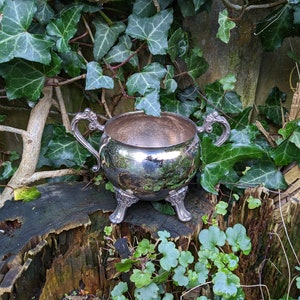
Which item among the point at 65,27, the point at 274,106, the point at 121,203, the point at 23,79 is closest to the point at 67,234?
the point at 121,203

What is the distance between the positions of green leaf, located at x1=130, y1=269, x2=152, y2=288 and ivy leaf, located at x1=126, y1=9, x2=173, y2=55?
0.66 m

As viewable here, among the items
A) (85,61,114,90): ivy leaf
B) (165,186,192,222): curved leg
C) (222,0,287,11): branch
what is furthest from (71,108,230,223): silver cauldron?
(222,0,287,11): branch

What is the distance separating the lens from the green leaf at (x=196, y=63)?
1.32 metres

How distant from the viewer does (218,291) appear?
0.91m

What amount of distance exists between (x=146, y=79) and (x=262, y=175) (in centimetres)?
48

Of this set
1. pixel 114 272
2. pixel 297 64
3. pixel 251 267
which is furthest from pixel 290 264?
pixel 297 64

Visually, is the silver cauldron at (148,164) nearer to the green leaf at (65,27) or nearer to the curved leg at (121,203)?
the curved leg at (121,203)

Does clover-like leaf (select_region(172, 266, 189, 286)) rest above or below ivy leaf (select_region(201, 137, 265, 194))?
below

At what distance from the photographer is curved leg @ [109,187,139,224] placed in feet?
3.45

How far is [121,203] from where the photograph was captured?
1.07 m

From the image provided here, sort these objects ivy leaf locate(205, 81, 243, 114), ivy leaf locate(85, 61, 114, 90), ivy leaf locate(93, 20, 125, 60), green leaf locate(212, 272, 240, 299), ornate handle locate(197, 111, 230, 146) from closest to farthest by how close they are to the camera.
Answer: green leaf locate(212, 272, 240, 299) < ornate handle locate(197, 111, 230, 146) < ivy leaf locate(85, 61, 114, 90) < ivy leaf locate(93, 20, 125, 60) < ivy leaf locate(205, 81, 243, 114)

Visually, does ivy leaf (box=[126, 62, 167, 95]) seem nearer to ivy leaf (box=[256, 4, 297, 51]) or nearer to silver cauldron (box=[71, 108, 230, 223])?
silver cauldron (box=[71, 108, 230, 223])

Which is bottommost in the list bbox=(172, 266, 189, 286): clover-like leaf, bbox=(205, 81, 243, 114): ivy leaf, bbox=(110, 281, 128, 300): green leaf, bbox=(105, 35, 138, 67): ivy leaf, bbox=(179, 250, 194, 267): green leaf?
bbox=(110, 281, 128, 300): green leaf

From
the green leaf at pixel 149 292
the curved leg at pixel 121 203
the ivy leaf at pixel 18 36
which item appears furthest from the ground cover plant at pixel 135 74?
the curved leg at pixel 121 203
